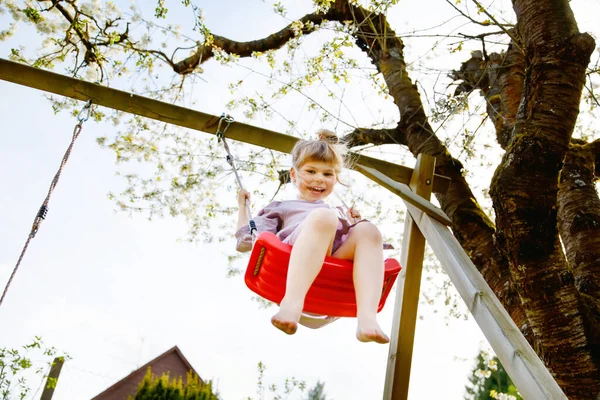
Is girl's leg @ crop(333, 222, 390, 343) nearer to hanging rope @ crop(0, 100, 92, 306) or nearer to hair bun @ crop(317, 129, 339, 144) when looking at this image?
hair bun @ crop(317, 129, 339, 144)

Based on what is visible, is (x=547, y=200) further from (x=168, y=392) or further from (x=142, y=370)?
(x=142, y=370)

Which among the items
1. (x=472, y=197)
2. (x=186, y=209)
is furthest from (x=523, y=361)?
(x=186, y=209)

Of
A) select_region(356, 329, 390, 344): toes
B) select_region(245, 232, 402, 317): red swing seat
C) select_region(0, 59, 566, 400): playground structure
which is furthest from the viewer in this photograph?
select_region(245, 232, 402, 317): red swing seat

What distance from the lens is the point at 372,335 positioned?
5.67 feet

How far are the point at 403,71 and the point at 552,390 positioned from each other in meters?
3.52

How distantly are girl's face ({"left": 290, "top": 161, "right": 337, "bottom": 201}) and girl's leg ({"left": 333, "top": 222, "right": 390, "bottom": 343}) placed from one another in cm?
38

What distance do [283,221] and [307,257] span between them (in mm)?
595

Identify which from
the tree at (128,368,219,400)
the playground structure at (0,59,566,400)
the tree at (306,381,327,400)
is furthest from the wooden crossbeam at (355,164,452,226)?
the tree at (306,381,327,400)

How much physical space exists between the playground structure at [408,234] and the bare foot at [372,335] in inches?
16.7

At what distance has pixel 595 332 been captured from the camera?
2.11 m

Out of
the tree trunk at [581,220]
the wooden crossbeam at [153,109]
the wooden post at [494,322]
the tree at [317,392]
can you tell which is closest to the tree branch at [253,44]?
the wooden crossbeam at [153,109]

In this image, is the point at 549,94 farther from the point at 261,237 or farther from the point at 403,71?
the point at 403,71

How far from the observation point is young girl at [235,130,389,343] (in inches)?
70.8

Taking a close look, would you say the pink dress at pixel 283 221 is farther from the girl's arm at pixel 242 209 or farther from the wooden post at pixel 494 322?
the wooden post at pixel 494 322
